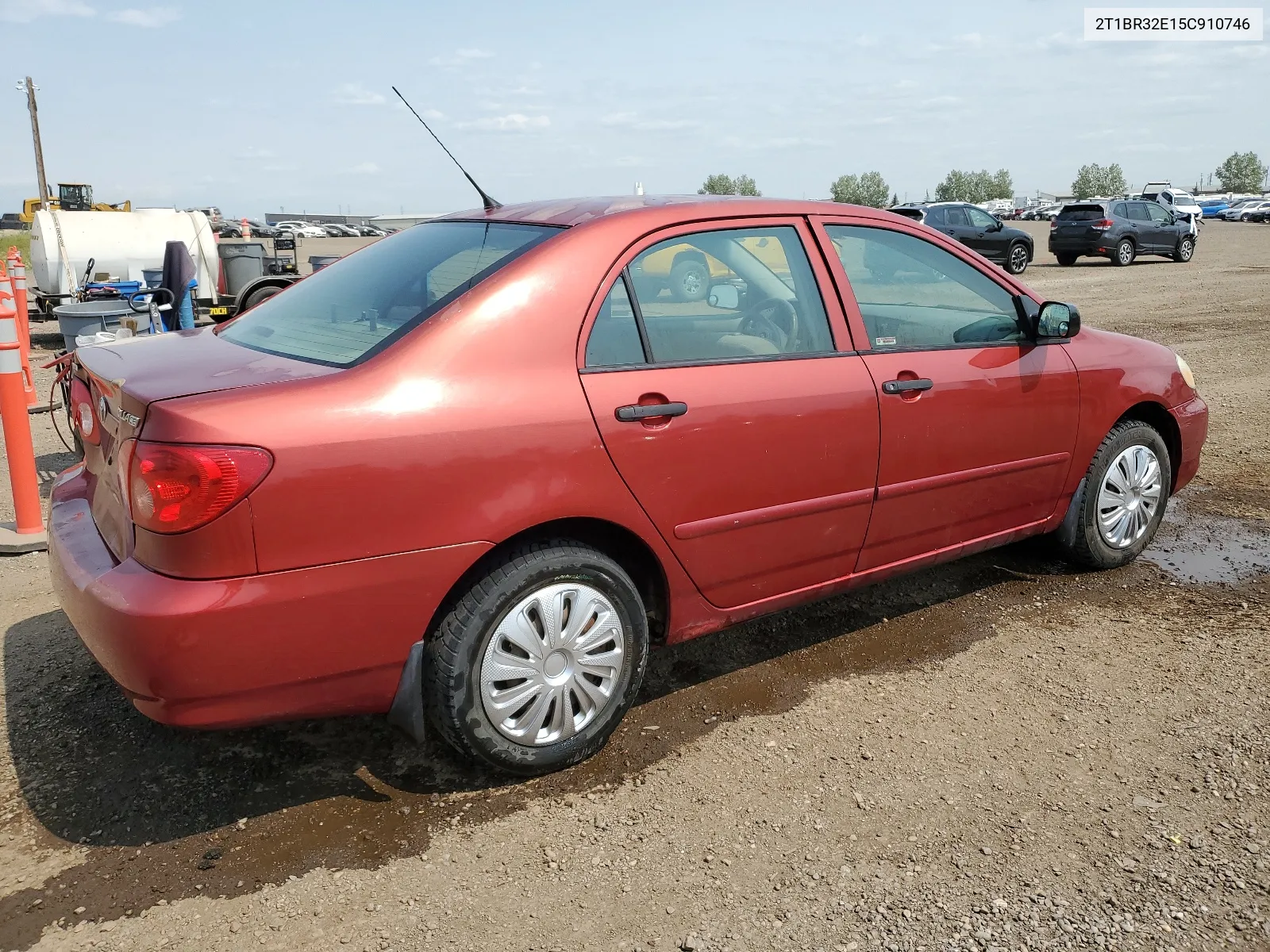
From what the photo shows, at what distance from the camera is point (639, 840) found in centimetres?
274

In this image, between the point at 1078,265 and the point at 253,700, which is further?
the point at 1078,265

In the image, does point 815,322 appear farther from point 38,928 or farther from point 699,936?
point 38,928

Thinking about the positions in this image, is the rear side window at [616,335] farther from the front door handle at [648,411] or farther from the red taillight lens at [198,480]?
the red taillight lens at [198,480]

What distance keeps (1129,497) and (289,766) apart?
11.9ft

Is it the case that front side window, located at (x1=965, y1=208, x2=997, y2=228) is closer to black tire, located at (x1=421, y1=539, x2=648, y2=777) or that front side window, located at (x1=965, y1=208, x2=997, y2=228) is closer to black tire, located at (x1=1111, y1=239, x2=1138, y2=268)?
black tire, located at (x1=1111, y1=239, x2=1138, y2=268)

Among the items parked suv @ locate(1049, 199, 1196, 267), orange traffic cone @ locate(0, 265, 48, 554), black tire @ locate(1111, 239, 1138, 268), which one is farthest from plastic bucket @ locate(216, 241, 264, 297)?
black tire @ locate(1111, 239, 1138, 268)

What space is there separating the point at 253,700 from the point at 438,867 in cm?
63

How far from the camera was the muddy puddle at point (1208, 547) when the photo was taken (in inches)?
184

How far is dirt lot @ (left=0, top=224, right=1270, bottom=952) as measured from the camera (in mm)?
2424

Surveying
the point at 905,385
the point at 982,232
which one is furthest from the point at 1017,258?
the point at 905,385

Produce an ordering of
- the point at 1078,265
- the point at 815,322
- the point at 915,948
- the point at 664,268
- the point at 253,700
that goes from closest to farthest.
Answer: the point at 915,948 → the point at 253,700 → the point at 664,268 → the point at 815,322 → the point at 1078,265

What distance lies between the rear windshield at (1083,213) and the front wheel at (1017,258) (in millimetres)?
1763

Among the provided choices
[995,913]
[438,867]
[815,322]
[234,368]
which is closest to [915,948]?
[995,913]

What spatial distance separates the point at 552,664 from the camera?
295cm
